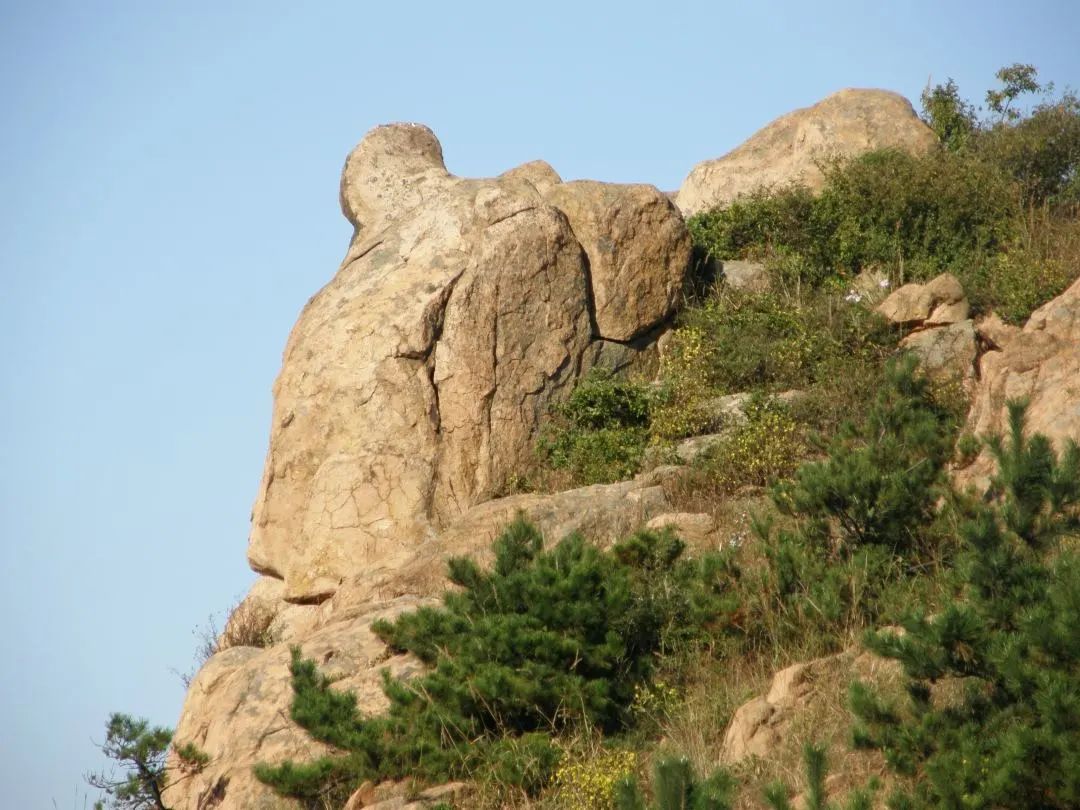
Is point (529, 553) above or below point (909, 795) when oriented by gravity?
above

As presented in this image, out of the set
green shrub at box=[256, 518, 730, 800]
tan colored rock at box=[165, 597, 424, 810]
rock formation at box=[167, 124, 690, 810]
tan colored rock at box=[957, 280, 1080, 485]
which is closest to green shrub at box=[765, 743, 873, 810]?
green shrub at box=[256, 518, 730, 800]

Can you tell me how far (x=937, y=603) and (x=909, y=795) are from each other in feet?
8.70

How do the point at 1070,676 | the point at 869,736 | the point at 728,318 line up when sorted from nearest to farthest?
1. the point at 1070,676
2. the point at 869,736
3. the point at 728,318

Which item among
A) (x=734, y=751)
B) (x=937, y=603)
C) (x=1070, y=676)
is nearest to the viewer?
(x=1070, y=676)

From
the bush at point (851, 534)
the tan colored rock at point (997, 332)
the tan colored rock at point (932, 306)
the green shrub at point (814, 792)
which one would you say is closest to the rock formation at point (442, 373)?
the bush at point (851, 534)

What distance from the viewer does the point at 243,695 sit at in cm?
1138

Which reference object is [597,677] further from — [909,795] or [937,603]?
[909,795]

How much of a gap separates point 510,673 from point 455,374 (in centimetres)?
669

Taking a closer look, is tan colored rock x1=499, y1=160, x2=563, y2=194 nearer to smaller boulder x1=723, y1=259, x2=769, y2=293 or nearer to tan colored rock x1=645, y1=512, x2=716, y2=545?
smaller boulder x1=723, y1=259, x2=769, y2=293

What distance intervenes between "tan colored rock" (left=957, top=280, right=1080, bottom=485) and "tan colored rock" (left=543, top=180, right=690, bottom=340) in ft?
16.3

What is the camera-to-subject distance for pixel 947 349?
15.1 metres

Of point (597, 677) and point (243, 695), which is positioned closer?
point (597, 677)

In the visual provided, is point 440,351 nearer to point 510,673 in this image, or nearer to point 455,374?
point 455,374

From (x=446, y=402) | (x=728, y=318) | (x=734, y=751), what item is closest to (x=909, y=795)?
(x=734, y=751)
